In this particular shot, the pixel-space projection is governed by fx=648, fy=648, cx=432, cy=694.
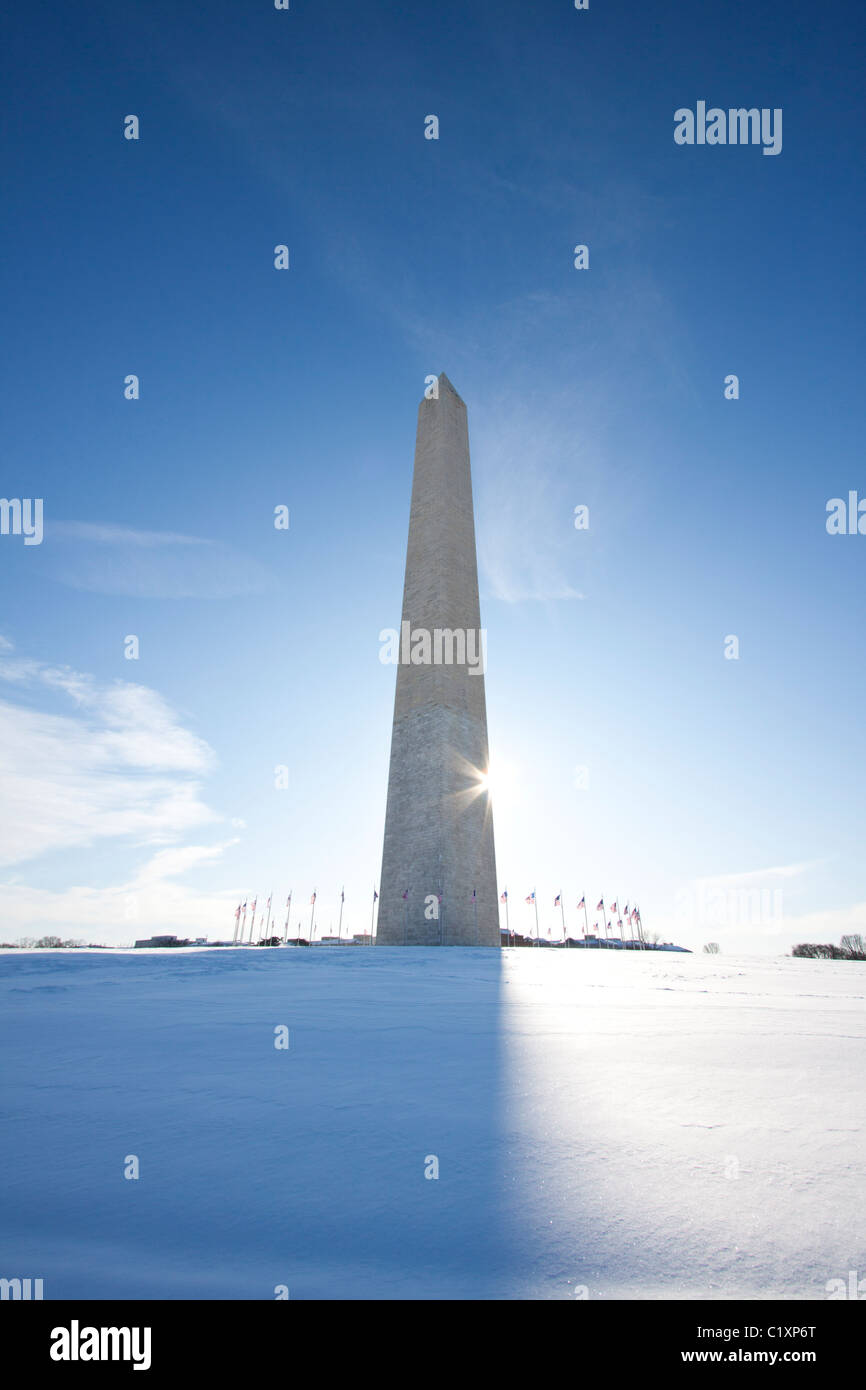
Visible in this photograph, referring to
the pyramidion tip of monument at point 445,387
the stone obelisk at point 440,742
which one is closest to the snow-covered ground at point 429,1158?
the stone obelisk at point 440,742

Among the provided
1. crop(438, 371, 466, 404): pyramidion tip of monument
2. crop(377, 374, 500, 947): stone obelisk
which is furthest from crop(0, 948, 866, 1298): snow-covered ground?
crop(438, 371, 466, 404): pyramidion tip of monument

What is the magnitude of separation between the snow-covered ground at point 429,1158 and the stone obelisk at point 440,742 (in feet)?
56.8

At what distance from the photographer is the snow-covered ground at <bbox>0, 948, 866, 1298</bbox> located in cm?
172

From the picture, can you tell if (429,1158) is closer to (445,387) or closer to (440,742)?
(440,742)

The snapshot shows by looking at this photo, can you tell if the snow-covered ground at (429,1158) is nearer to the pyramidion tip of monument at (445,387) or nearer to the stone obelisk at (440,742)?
the stone obelisk at (440,742)

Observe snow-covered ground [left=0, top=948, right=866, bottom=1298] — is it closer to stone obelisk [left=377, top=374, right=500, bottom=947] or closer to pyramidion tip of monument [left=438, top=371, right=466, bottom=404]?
stone obelisk [left=377, top=374, right=500, bottom=947]

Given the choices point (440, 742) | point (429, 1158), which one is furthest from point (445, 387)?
point (429, 1158)

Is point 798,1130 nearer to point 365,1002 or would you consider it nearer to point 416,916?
point 365,1002

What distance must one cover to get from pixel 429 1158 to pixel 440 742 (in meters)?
20.2

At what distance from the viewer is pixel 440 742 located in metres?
22.5

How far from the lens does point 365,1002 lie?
19.4 feet
